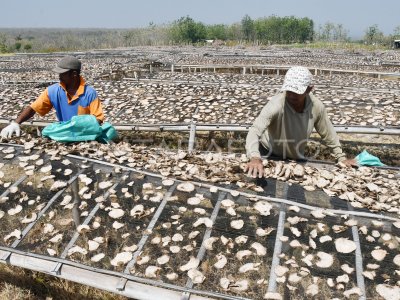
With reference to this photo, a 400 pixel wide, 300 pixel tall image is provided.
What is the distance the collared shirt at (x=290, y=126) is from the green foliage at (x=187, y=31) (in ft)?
206

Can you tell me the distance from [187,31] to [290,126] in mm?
63598

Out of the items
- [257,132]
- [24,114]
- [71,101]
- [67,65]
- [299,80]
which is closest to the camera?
[299,80]

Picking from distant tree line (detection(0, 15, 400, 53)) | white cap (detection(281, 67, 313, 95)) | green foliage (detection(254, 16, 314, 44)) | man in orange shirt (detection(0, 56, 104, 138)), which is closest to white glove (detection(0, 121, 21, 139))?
man in orange shirt (detection(0, 56, 104, 138))

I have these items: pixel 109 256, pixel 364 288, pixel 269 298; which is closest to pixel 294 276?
pixel 269 298

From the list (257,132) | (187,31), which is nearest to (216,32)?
(187,31)

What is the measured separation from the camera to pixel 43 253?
2.98 meters

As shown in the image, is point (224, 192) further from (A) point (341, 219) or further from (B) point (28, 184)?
(B) point (28, 184)

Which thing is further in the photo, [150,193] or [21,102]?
[21,102]

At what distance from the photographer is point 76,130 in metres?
4.46

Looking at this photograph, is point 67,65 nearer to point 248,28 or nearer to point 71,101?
point 71,101

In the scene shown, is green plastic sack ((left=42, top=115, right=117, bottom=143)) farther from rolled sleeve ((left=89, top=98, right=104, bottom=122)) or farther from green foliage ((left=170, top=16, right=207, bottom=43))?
green foliage ((left=170, top=16, right=207, bottom=43))

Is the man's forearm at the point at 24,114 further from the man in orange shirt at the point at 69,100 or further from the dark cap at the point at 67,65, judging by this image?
the dark cap at the point at 67,65

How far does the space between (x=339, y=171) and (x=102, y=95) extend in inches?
307

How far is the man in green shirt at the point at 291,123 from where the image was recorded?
11.4ft
